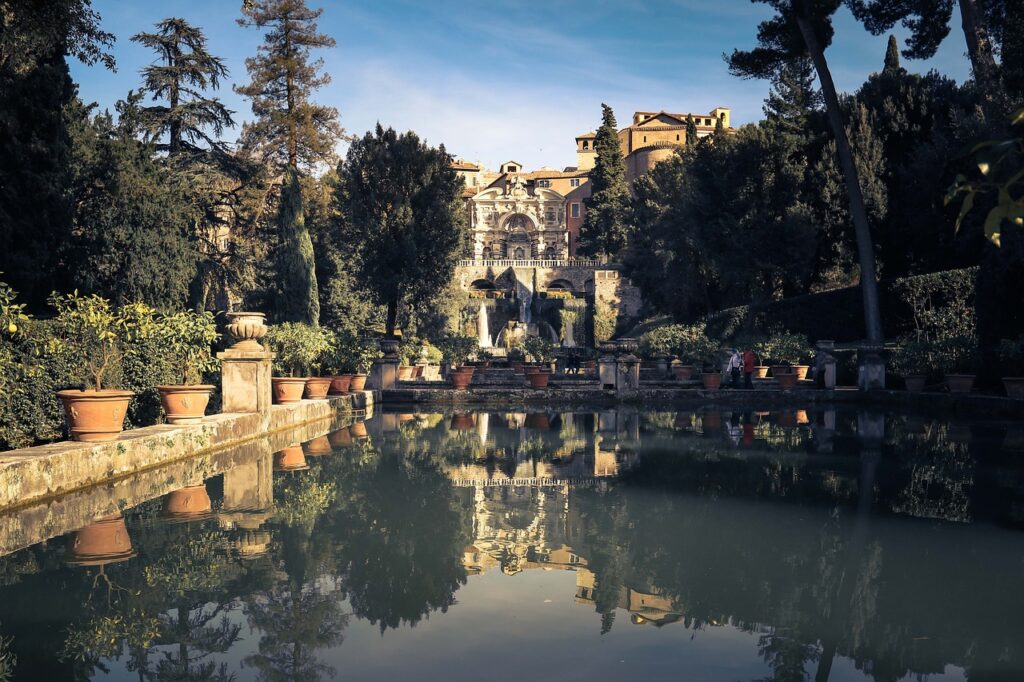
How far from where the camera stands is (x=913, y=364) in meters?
18.3

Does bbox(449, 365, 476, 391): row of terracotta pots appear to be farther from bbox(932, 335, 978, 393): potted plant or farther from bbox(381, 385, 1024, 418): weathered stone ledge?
bbox(932, 335, 978, 393): potted plant

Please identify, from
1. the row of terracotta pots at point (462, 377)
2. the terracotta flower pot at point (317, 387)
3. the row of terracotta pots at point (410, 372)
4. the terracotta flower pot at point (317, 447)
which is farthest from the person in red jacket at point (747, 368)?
the terracotta flower pot at point (317, 447)

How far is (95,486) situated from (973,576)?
21.2ft

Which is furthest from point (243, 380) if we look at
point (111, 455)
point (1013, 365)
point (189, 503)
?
point (1013, 365)

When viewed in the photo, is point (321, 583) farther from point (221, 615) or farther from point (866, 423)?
point (866, 423)

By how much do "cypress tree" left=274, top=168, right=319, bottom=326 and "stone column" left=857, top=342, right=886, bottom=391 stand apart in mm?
15346

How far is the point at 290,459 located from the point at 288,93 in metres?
26.0

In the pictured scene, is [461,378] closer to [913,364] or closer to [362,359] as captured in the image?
[362,359]

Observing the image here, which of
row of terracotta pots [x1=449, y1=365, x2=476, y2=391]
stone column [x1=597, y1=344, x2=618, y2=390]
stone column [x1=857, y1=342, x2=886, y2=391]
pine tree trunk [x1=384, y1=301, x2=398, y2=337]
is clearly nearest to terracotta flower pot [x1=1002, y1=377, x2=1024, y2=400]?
stone column [x1=857, y1=342, x2=886, y2=391]

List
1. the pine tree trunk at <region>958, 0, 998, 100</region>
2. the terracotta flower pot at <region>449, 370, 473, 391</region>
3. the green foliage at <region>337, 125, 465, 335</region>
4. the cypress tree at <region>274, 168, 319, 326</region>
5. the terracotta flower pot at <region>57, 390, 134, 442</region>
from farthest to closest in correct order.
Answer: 1. the green foliage at <region>337, 125, 465, 335</region>
2. the cypress tree at <region>274, 168, 319, 326</region>
3. the terracotta flower pot at <region>449, 370, 473, 391</region>
4. the pine tree trunk at <region>958, 0, 998, 100</region>
5. the terracotta flower pot at <region>57, 390, 134, 442</region>

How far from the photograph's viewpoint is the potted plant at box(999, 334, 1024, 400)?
46.8 ft

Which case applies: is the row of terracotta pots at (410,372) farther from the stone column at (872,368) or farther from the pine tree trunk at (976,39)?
the pine tree trunk at (976,39)

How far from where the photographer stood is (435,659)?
314cm

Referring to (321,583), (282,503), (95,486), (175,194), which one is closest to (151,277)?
(175,194)
